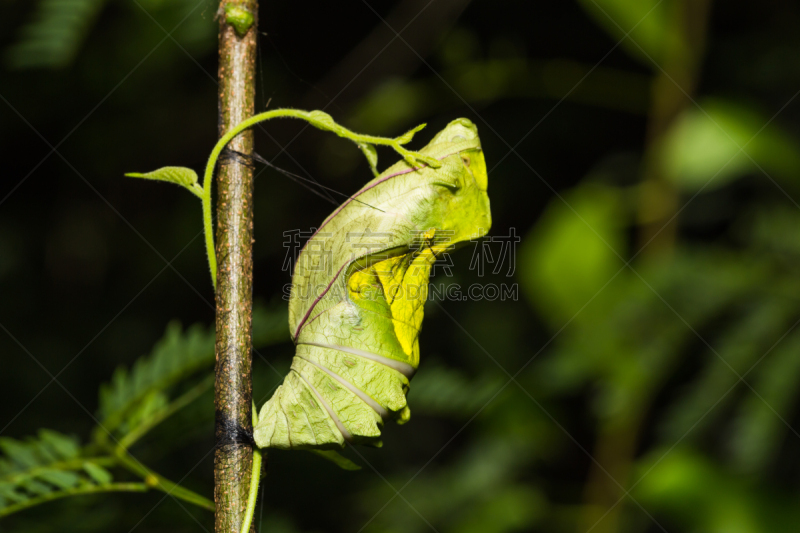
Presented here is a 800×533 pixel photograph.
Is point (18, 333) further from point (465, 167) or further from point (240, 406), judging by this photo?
point (465, 167)

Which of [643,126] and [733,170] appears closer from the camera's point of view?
[733,170]

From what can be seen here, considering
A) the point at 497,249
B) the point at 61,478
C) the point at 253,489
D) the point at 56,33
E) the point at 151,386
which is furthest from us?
the point at 497,249

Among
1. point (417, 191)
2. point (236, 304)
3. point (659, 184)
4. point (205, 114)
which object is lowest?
point (236, 304)

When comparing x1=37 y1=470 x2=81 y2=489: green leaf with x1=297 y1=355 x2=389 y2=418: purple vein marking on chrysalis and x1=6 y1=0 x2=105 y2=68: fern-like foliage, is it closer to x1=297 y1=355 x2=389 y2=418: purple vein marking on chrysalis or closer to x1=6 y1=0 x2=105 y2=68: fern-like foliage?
x1=297 y1=355 x2=389 y2=418: purple vein marking on chrysalis

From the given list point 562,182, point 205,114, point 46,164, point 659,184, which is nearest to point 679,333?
point 659,184

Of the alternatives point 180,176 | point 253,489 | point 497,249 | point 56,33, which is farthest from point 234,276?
point 497,249

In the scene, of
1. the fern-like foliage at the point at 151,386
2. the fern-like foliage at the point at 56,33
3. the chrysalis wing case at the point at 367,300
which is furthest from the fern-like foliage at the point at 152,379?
the fern-like foliage at the point at 56,33

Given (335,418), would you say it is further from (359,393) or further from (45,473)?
(45,473)
